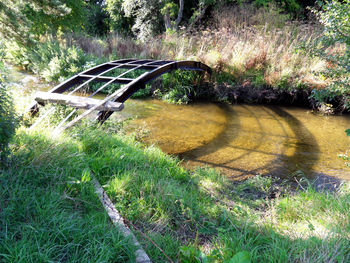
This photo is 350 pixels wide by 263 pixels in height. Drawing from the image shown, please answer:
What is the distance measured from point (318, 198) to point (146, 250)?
2205mm

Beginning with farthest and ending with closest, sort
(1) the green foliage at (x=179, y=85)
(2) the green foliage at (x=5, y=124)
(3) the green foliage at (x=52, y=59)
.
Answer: (3) the green foliage at (x=52, y=59) → (1) the green foliage at (x=179, y=85) → (2) the green foliage at (x=5, y=124)

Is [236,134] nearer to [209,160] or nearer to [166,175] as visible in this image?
[209,160]

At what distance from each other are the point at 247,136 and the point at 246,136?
1.0 inches

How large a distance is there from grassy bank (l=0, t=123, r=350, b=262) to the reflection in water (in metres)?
1.48

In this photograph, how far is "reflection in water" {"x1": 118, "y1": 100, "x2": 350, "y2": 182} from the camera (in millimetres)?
5035

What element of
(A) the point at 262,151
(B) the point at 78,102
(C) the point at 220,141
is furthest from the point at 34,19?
(A) the point at 262,151

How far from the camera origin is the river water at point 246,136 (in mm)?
5012

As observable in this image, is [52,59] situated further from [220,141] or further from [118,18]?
[118,18]

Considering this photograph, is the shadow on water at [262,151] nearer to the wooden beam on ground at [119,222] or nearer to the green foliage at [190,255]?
the wooden beam on ground at [119,222]

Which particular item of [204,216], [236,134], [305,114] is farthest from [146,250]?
[305,114]

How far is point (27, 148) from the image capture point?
9.02ft

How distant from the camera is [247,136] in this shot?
6410 millimetres

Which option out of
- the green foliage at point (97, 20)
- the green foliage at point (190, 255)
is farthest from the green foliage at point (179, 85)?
the green foliage at point (97, 20)

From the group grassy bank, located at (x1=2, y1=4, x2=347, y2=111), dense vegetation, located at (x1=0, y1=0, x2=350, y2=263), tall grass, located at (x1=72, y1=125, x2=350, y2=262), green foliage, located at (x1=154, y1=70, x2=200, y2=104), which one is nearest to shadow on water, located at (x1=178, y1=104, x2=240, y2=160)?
dense vegetation, located at (x1=0, y1=0, x2=350, y2=263)
